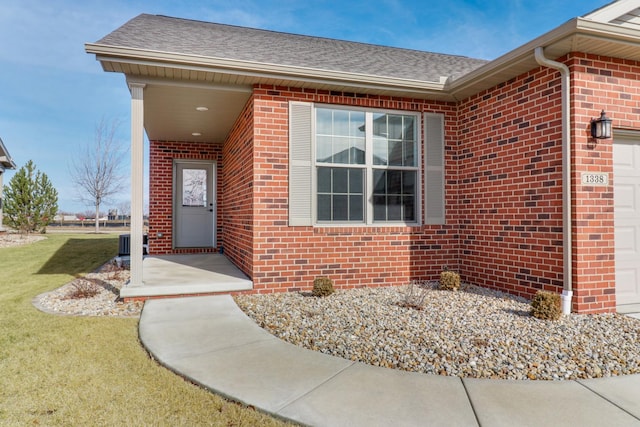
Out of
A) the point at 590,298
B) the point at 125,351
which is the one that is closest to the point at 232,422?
the point at 125,351

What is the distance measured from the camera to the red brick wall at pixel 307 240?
521cm

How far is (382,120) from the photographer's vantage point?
18.8 feet

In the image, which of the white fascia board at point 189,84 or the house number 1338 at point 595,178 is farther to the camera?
the white fascia board at point 189,84

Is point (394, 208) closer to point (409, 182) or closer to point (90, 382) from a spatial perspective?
point (409, 182)

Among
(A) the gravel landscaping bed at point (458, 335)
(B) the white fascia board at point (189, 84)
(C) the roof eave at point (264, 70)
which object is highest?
(C) the roof eave at point (264, 70)

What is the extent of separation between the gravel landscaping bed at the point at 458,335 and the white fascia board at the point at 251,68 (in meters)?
3.04

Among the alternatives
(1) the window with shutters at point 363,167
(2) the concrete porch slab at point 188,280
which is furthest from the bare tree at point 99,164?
(1) the window with shutters at point 363,167

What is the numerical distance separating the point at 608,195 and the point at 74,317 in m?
6.27

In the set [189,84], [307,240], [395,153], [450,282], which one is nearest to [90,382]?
[307,240]

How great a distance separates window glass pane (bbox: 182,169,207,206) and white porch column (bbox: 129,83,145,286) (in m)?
4.73

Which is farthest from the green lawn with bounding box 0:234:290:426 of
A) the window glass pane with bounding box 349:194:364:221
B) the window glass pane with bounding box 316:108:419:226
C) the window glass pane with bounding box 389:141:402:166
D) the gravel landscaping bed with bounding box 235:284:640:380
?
the window glass pane with bounding box 389:141:402:166

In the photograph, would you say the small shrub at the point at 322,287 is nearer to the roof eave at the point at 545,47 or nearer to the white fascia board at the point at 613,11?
the roof eave at the point at 545,47

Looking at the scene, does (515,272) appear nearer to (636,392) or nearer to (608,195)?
(608,195)

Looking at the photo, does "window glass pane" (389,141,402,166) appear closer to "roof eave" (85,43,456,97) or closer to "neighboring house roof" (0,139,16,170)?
"roof eave" (85,43,456,97)
